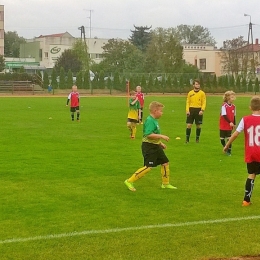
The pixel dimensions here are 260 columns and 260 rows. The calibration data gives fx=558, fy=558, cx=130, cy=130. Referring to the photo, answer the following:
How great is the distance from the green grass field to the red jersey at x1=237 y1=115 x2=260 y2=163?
2.70ft

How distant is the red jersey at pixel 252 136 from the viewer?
8211mm

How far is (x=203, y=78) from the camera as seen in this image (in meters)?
70.4

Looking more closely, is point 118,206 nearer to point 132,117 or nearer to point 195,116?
point 195,116

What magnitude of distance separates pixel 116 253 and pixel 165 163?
12.4ft

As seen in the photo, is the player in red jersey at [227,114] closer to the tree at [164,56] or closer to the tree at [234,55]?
the tree at [164,56]

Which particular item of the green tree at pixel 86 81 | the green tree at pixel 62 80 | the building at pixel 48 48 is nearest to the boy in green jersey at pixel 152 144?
the green tree at pixel 86 81

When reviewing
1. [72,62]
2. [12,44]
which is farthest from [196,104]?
[12,44]

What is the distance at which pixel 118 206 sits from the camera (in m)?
8.61

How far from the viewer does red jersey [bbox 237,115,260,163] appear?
8.21 m

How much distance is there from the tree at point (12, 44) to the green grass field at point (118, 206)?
132 m

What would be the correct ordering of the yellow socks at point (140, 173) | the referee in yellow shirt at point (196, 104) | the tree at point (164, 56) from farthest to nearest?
the tree at point (164, 56), the referee in yellow shirt at point (196, 104), the yellow socks at point (140, 173)

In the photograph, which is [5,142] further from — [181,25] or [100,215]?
[181,25]

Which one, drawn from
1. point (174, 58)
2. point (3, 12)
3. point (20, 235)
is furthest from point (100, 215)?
point (3, 12)

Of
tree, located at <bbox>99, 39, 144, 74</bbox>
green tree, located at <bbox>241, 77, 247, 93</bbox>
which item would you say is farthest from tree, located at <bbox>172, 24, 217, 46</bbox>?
green tree, located at <bbox>241, 77, 247, 93</bbox>
